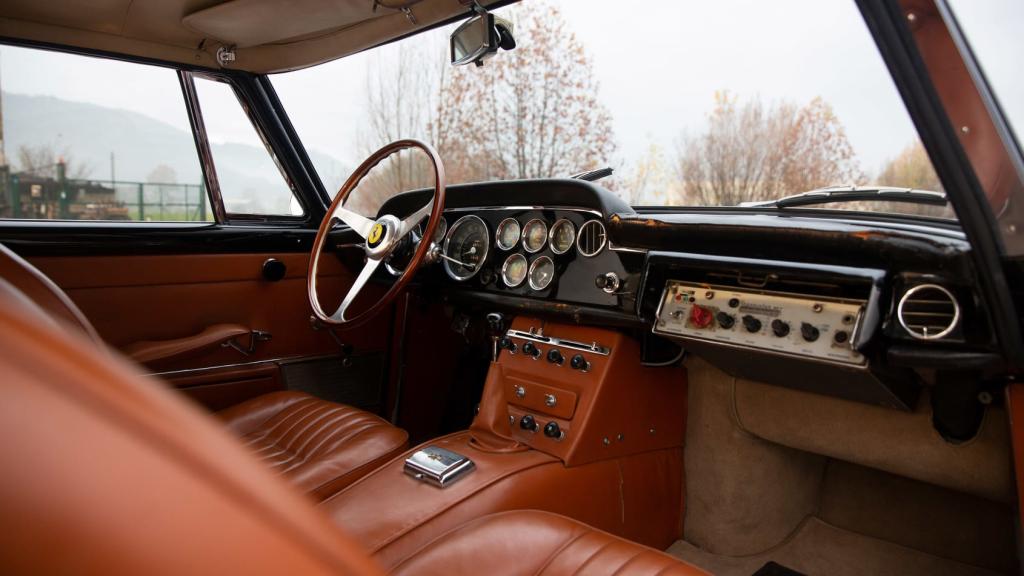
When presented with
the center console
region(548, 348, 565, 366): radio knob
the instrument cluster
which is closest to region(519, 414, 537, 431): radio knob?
the center console

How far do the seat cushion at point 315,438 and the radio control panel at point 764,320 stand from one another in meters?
0.82

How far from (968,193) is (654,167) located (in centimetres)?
195

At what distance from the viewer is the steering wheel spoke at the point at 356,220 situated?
2.33 metres

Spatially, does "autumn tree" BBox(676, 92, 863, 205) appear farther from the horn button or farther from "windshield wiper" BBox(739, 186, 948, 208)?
the horn button

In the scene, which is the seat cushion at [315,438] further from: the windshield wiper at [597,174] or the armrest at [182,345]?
the windshield wiper at [597,174]

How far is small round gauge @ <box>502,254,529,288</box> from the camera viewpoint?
7.19ft

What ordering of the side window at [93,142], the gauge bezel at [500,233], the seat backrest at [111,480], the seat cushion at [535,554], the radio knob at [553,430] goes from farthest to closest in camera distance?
the side window at [93,142], the gauge bezel at [500,233], the radio knob at [553,430], the seat cushion at [535,554], the seat backrest at [111,480]

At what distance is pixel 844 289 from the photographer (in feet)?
4.84

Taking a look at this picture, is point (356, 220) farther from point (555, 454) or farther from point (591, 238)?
point (555, 454)

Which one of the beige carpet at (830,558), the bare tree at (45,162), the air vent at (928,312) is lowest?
the beige carpet at (830,558)

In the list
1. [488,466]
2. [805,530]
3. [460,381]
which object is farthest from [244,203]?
[805,530]

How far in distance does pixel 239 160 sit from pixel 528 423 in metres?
1.70

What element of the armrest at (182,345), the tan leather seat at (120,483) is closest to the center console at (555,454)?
the armrest at (182,345)

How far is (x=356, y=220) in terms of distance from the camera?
2389 mm
